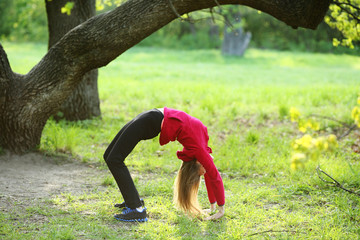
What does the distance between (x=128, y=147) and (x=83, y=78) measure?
441 centimetres

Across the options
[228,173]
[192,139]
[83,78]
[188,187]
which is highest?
[83,78]

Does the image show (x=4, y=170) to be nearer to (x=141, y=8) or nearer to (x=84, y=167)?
(x=84, y=167)

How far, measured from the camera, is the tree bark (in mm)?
5824

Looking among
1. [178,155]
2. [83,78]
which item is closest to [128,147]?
[178,155]

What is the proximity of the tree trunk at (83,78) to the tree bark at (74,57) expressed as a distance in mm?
2041

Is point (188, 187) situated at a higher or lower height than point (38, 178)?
lower

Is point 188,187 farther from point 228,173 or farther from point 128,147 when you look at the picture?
point 228,173

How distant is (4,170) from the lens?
5992 millimetres

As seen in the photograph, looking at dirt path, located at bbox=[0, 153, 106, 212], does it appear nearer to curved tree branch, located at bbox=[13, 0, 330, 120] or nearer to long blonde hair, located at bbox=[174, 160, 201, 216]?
curved tree branch, located at bbox=[13, 0, 330, 120]

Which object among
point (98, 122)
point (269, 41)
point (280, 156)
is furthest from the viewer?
point (269, 41)

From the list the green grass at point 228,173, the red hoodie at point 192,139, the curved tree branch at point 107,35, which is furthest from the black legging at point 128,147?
the curved tree branch at point 107,35

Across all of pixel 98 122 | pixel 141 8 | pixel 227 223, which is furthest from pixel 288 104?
pixel 227 223

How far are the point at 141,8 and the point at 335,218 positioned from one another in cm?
377

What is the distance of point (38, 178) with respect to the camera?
231 inches
